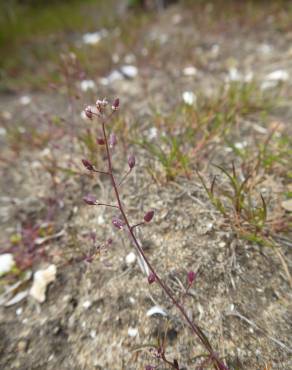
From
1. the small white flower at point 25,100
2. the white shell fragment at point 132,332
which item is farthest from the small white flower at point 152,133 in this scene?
the small white flower at point 25,100

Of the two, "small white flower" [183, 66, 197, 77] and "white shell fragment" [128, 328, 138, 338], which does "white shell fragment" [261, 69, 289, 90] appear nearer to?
"small white flower" [183, 66, 197, 77]

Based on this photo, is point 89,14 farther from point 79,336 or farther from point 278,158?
point 79,336

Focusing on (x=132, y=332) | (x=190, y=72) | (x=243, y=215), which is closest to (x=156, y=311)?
(x=132, y=332)

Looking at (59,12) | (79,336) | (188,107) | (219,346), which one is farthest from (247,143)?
(59,12)

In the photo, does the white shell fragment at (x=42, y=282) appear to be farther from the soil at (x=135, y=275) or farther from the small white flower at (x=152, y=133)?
the small white flower at (x=152, y=133)

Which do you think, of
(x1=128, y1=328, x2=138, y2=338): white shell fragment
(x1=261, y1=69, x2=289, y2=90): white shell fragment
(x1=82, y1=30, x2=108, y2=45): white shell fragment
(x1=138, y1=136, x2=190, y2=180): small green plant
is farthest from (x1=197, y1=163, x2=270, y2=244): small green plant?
(x1=82, y1=30, x2=108, y2=45): white shell fragment

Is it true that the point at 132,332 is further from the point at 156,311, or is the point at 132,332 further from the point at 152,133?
the point at 152,133
